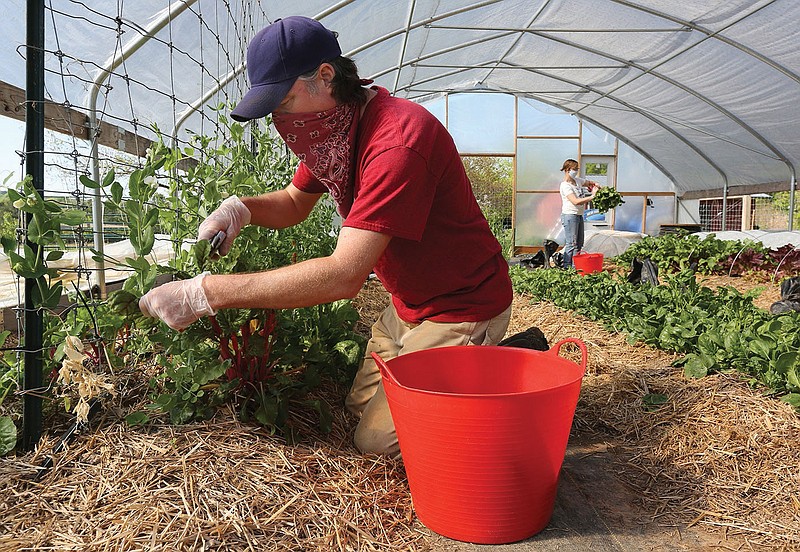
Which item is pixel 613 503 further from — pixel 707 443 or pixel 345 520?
pixel 345 520

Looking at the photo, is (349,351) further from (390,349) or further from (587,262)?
(587,262)

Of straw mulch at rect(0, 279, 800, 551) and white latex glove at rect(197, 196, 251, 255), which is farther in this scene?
white latex glove at rect(197, 196, 251, 255)

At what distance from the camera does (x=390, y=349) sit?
2354 millimetres

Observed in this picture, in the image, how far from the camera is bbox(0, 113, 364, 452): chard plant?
1420mm

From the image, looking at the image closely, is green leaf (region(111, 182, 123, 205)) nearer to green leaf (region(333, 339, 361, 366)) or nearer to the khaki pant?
the khaki pant

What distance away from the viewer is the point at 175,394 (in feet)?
5.30

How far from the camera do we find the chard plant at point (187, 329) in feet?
4.66

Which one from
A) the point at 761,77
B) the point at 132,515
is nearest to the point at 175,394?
the point at 132,515

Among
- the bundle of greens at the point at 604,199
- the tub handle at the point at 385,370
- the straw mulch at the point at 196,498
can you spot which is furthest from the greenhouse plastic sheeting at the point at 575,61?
the tub handle at the point at 385,370

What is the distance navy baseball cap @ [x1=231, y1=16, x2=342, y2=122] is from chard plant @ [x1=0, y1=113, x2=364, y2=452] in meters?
0.24

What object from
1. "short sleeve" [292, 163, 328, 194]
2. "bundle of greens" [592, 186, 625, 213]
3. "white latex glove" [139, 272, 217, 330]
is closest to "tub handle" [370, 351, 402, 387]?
"white latex glove" [139, 272, 217, 330]

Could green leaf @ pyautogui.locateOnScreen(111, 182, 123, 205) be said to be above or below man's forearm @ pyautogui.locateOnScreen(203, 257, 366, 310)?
above

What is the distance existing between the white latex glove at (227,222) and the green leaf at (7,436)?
0.64 metres

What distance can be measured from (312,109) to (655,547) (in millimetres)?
1513
